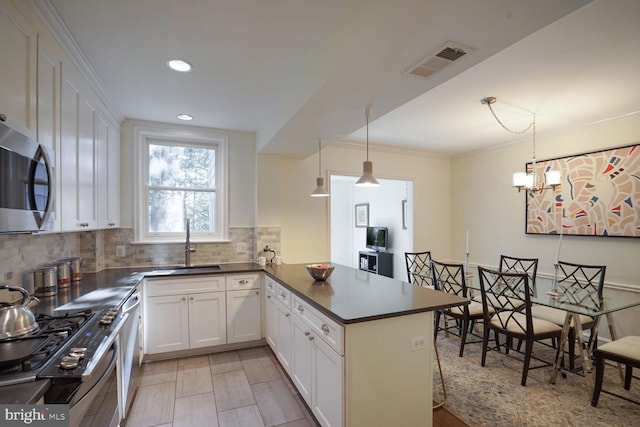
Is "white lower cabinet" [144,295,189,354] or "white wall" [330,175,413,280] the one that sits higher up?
"white wall" [330,175,413,280]

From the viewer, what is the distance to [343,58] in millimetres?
1618

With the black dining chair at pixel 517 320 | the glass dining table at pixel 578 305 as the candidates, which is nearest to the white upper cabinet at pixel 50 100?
the black dining chair at pixel 517 320

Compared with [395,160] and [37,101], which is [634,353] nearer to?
[395,160]

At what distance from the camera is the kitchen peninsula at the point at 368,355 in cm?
166

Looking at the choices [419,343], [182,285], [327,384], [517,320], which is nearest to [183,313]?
[182,285]

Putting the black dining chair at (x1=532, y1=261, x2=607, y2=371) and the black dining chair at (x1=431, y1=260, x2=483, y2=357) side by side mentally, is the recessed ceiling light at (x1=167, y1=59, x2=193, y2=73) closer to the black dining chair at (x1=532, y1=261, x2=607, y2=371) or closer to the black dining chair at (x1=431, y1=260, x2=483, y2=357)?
the black dining chair at (x1=431, y1=260, x2=483, y2=357)

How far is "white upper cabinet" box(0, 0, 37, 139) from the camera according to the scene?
4.13 ft

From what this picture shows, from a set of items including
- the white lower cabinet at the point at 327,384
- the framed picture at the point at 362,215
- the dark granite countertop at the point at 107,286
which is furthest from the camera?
the framed picture at the point at 362,215

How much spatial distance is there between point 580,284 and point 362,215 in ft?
14.0

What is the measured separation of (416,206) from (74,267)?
448 centimetres

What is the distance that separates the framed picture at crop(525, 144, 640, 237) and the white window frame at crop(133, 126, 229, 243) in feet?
11.8

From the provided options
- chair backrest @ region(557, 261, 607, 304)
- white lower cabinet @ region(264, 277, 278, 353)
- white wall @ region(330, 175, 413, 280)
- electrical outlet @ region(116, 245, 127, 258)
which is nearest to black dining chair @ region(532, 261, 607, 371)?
chair backrest @ region(557, 261, 607, 304)

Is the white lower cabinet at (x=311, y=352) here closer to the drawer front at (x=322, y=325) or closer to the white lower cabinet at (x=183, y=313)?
the drawer front at (x=322, y=325)

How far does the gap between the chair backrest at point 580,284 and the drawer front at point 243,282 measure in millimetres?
2968
